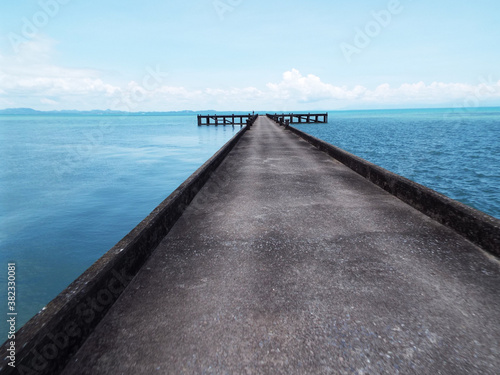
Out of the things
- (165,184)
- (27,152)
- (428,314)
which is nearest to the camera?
(428,314)

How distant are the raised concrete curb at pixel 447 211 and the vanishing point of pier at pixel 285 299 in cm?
3

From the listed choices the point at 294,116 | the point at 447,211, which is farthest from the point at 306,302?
the point at 294,116

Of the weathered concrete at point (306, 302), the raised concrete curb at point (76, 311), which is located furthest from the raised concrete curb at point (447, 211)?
the raised concrete curb at point (76, 311)

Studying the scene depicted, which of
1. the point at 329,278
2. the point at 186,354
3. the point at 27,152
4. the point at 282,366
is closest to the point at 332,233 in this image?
the point at 329,278

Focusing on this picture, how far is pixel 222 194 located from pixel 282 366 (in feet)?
15.6

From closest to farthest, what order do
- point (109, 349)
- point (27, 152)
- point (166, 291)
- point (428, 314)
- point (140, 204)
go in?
point (109, 349) < point (428, 314) < point (166, 291) < point (140, 204) < point (27, 152)

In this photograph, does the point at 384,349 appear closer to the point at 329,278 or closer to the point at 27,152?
the point at 329,278

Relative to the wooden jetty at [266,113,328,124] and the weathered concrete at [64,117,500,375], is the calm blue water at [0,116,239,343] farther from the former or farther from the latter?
the wooden jetty at [266,113,328,124]

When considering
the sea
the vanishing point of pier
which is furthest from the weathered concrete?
the sea

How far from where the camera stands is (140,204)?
15.5 metres

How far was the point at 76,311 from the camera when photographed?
2352 millimetres

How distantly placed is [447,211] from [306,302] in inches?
121

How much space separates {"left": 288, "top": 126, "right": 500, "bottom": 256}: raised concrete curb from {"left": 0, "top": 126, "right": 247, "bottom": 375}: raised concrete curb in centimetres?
436

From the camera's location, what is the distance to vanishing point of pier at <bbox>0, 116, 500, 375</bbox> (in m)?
2.17
